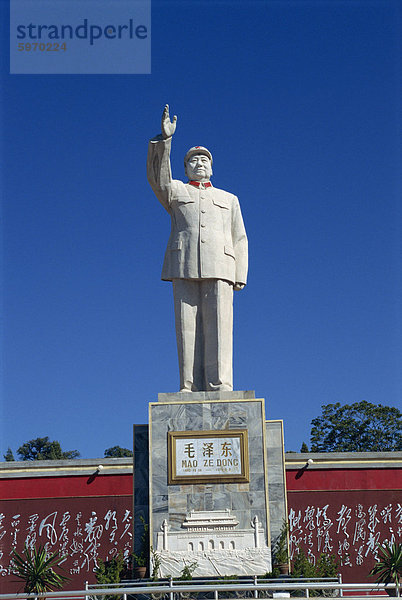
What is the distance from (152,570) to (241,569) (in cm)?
101

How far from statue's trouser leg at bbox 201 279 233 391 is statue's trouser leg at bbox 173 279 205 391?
9 cm

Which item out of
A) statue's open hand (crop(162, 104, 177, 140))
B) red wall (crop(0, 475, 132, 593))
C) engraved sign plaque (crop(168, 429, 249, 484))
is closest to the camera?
engraved sign plaque (crop(168, 429, 249, 484))

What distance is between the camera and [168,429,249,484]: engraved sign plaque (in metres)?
9.42

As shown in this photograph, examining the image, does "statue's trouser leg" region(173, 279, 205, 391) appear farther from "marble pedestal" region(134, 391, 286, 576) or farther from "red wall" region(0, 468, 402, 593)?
"red wall" region(0, 468, 402, 593)

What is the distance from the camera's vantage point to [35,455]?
4219 centimetres

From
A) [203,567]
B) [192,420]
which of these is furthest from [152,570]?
[192,420]

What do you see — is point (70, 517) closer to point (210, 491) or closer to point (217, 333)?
point (210, 491)

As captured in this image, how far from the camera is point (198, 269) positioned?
1012 cm

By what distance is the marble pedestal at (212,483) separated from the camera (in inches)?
361

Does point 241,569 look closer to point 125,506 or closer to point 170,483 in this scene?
point 170,483

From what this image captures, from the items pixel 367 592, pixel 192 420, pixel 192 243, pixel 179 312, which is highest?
pixel 192 243

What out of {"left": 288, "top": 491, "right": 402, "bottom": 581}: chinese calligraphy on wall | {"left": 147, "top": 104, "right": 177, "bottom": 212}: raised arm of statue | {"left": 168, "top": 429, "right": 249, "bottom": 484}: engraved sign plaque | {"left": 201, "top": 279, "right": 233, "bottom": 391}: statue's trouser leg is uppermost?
{"left": 147, "top": 104, "right": 177, "bottom": 212}: raised arm of statue

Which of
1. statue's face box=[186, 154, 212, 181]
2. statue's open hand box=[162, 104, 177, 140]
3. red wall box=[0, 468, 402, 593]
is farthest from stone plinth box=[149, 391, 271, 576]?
red wall box=[0, 468, 402, 593]

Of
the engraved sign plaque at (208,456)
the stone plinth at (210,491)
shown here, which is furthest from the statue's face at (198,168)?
the engraved sign plaque at (208,456)
